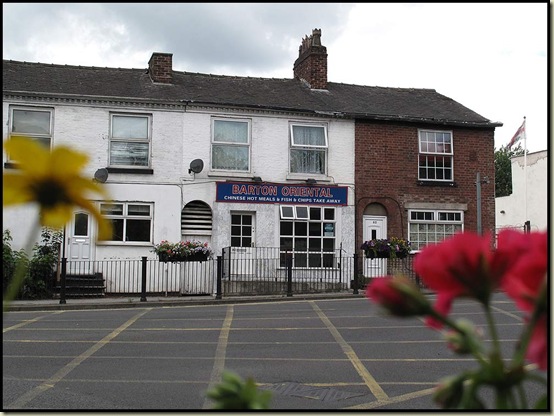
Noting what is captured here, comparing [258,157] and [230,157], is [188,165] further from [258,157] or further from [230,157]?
[258,157]

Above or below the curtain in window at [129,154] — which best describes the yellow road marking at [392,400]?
below

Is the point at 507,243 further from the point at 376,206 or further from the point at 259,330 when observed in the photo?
the point at 376,206

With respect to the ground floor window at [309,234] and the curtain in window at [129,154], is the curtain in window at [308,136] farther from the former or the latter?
the curtain in window at [129,154]

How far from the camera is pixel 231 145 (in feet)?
65.0

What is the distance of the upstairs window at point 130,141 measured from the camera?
61.5 ft

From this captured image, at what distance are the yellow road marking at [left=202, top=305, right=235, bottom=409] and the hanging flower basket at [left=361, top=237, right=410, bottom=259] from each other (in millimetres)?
6071

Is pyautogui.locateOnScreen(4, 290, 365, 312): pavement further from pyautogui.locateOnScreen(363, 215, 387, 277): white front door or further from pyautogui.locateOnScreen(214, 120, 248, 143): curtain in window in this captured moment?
pyautogui.locateOnScreen(214, 120, 248, 143): curtain in window

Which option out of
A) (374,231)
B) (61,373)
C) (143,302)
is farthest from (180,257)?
(61,373)

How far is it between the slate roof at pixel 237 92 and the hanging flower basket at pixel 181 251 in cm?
422

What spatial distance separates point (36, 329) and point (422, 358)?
22.3ft

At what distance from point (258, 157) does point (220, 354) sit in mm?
11208

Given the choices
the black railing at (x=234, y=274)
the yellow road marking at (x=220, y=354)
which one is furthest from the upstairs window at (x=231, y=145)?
the yellow road marking at (x=220, y=354)

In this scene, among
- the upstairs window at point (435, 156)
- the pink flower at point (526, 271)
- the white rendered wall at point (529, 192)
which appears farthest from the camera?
the white rendered wall at point (529, 192)

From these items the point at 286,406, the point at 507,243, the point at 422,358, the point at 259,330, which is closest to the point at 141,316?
the point at 259,330
